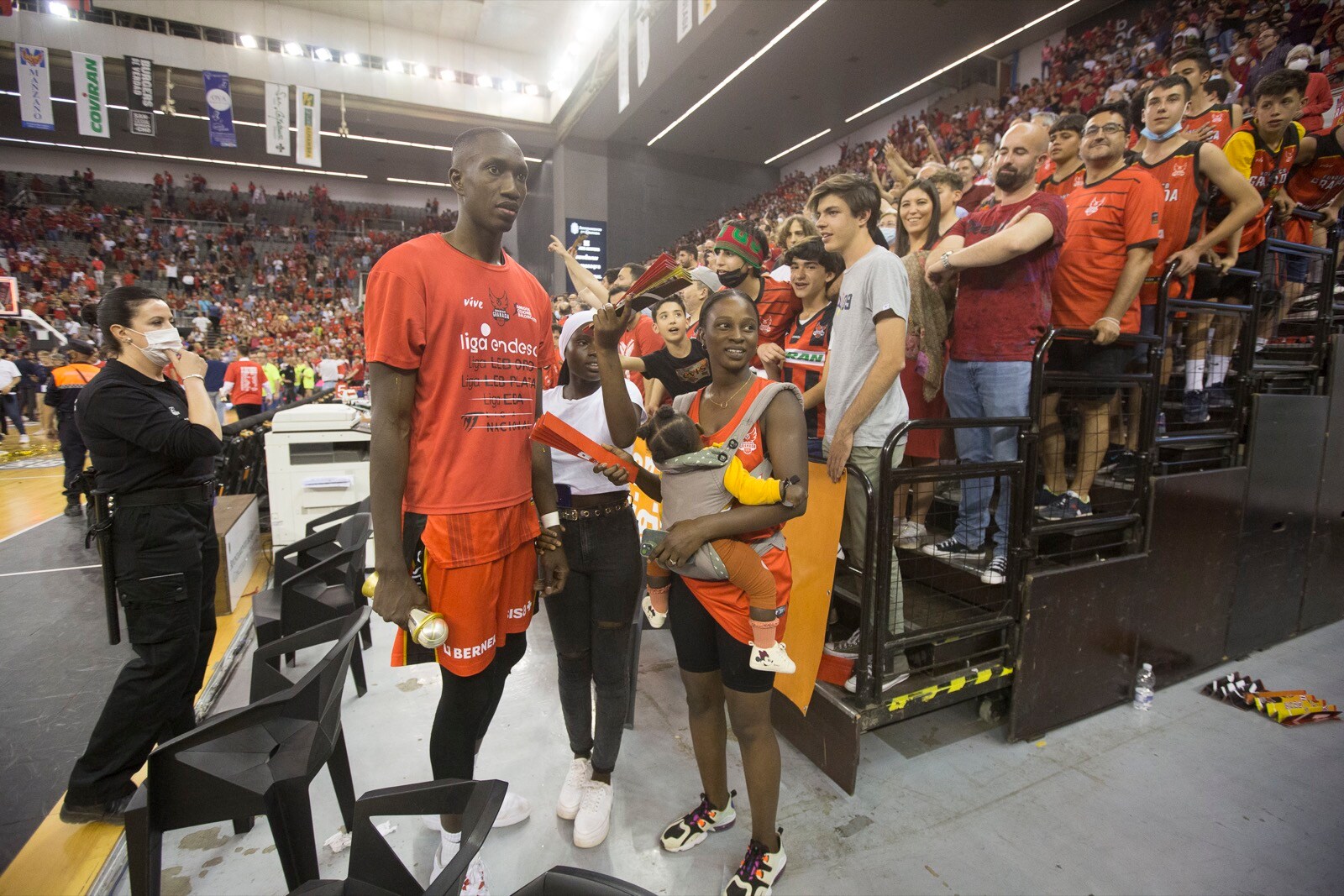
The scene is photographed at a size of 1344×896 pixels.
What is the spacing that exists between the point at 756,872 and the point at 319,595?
8.08ft

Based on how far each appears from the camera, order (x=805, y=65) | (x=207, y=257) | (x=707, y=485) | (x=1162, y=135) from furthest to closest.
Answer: (x=207, y=257)
(x=805, y=65)
(x=1162, y=135)
(x=707, y=485)

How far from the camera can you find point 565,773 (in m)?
2.62

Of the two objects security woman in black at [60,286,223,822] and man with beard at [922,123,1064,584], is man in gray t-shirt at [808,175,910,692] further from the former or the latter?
security woman in black at [60,286,223,822]

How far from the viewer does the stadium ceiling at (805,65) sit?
35.9 ft

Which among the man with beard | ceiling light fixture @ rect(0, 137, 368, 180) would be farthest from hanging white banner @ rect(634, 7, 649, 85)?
ceiling light fixture @ rect(0, 137, 368, 180)

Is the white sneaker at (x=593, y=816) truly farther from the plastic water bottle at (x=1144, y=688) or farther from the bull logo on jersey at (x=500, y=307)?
the plastic water bottle at (x=1144, y=688)

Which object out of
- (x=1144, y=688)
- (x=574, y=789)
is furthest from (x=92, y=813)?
(x=1144, y=688)

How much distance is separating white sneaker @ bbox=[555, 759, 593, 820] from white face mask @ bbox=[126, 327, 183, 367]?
2327mm

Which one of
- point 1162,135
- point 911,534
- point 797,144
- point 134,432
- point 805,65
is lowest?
point 911,534

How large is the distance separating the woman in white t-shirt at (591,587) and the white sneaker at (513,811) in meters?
0.13

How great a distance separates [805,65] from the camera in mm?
13227

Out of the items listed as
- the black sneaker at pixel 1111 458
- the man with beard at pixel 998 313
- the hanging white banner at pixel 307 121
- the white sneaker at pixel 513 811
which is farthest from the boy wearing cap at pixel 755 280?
the hanging white banner at pixel 307 121

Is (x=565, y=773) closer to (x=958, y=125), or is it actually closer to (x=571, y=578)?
(x=571, y=578)

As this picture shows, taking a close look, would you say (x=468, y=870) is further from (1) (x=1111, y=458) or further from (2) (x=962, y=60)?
(2) (x=962, y=60)
